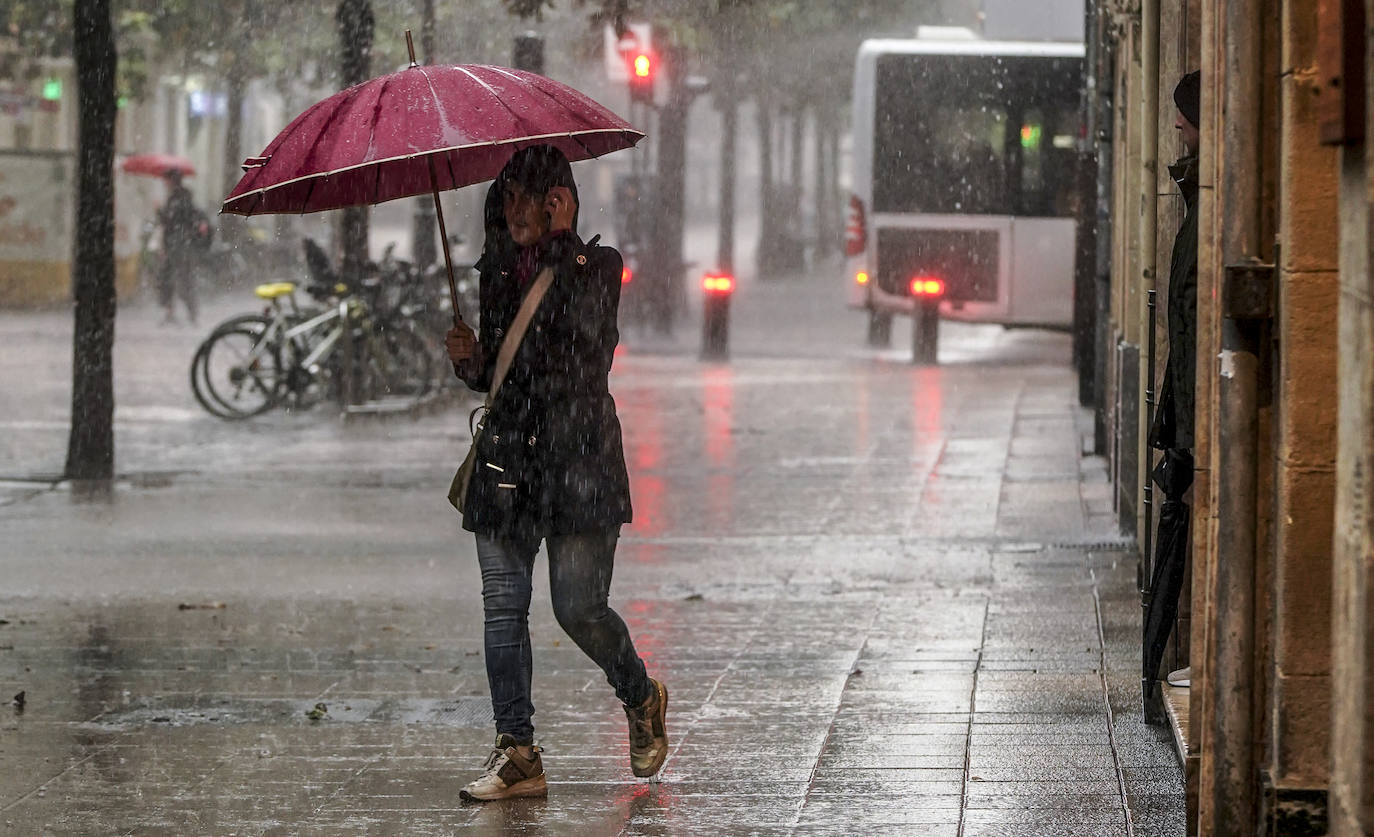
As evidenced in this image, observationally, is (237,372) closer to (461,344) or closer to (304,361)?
(304,361)

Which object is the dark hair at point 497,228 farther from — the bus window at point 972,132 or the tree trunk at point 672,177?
the tree trunk at point 672,177

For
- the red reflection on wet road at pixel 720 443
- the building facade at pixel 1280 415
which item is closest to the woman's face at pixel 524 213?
the building facade at pixel 1280 415

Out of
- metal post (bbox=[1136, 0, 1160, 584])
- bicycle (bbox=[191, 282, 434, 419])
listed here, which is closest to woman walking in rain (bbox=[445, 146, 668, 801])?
metal post (bbox=[1136, 0, 1160, 584])

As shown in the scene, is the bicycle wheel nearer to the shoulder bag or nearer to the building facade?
the shoulder bag

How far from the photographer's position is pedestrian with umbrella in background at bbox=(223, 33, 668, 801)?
5.77 m

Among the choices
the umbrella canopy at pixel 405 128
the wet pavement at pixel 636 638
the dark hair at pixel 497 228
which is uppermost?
the umbrella canopy at pixel 405 128

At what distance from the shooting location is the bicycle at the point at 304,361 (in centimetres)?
1752

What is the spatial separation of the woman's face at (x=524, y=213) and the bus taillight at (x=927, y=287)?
17.5 meters

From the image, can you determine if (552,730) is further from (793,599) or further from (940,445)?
(940,445)

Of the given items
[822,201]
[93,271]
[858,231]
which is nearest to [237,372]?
[93,271]

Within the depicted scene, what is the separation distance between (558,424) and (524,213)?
0.53 m

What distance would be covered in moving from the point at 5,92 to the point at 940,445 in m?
24.2

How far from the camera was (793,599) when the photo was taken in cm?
919

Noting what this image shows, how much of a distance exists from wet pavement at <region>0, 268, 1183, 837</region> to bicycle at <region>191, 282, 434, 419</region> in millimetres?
1300
